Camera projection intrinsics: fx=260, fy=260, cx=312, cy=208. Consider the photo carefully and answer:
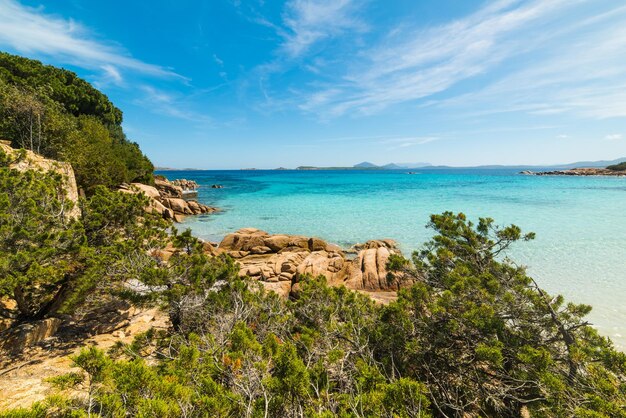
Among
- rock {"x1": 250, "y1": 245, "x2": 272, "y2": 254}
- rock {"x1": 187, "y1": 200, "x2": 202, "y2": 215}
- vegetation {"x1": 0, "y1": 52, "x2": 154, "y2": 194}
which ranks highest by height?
vegetation {"x1": 0, "y1": 52, "x2": 154, "y2": 194}

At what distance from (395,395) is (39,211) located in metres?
8.31

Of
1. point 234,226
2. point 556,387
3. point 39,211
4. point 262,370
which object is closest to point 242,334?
point 262,370

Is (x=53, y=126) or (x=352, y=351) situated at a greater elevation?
(x=53, y=126)

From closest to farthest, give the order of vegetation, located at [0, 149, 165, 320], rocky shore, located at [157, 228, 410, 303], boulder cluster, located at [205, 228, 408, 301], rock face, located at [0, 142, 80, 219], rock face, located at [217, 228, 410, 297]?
vegetation, located at [0, 149, 165, 320] < rock face, located at [0, 142, 80, 219] < rocky shore, located at [157, 228, 410, 303] < boulder cluster, located at [205, 228, 408, 301] < rock face, located at [217, 228, 410, 297]

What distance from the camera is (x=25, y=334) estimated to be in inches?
249

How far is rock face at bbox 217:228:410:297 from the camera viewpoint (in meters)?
11.8

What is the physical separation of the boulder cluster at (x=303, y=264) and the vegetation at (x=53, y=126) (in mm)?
13048

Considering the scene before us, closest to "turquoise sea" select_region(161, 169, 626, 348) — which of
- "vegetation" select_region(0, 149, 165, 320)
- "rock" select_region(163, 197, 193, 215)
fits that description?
"rock" select_region(163, 197, 193, 215)

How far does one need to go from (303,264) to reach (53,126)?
23.8 m

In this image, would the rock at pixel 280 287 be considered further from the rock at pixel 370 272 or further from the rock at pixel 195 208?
the rock at pixel 195 208

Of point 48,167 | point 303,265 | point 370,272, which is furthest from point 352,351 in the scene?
point 48,167

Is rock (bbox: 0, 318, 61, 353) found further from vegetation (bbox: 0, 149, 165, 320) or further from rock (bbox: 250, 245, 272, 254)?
rock (bbox: 250, 245, 272, 254)

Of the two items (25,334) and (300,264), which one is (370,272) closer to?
(300,264)

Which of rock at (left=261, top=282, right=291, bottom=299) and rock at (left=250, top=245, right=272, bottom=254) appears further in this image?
rock at (left=250, top=245, right=272, bottom=254)
